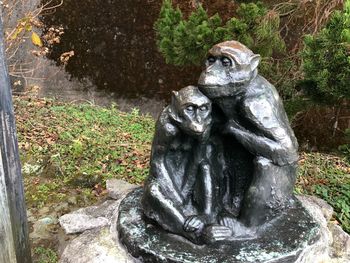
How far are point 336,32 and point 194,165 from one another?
125 centimetres

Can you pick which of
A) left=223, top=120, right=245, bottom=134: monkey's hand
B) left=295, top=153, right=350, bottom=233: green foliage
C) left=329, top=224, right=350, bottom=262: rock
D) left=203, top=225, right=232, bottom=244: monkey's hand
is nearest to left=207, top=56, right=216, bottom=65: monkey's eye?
left=223, top=120, right=245, bottom=134: monkey's hand

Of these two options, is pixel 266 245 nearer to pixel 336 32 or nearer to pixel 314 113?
pixel 336 32

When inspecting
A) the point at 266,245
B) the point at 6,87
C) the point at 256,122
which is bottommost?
the point at 266,245

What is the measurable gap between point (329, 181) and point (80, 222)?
2.10 meters

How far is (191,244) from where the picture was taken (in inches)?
74.2

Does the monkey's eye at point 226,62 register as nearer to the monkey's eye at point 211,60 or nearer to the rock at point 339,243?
the monkey's eye at point 211,60

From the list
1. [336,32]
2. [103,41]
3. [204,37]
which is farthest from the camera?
[103,41]

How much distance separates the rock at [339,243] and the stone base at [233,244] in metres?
0.23

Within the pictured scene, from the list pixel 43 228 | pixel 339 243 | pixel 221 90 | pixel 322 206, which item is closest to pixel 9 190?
pixel 43 228

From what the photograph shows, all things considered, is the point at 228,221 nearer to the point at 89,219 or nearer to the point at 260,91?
the point at 260,91

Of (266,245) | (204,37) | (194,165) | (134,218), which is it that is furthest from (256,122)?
(204,37)

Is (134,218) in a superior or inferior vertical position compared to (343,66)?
inferior

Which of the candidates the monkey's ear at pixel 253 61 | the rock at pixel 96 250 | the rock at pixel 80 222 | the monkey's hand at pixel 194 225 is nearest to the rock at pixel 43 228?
the rock at pixel 80 222

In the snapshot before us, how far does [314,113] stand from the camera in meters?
5.25
